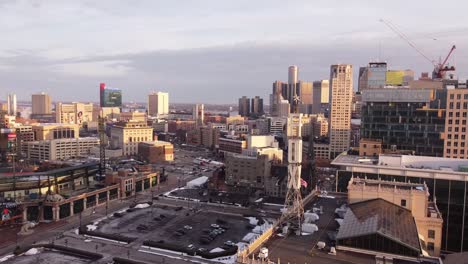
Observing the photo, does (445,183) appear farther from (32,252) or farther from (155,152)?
(155,152)

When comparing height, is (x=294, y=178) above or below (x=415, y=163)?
above

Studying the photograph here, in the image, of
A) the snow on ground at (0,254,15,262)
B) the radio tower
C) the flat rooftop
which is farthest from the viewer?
the snow on ground at (0,254,15,262)

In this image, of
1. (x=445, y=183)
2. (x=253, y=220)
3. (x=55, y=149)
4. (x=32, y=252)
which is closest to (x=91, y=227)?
(x=32, y=252)

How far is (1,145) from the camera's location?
16338cm

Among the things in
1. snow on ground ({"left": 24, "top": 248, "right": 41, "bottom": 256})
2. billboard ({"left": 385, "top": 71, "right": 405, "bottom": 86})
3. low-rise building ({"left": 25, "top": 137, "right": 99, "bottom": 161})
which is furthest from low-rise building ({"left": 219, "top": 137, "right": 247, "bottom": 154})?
snow on ground ({"left": 24, "top": 248, "right": 41, "bottom": 256})

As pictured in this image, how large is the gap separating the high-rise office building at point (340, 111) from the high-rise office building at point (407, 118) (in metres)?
82.3

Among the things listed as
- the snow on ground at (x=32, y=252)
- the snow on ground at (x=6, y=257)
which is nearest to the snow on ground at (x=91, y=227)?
the snow on ground at (x=32, y=252)

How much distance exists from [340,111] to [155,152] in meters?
91.0

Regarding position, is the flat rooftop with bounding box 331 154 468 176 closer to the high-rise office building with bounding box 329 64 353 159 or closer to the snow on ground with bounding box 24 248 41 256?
the snow on ground with bounding box 24 248 41 256

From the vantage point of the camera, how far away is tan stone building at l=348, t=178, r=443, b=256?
39.8 metres

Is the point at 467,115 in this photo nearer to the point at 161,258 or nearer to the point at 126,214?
the point at 161,258

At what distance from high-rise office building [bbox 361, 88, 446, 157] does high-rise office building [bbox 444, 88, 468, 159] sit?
3.98 feet

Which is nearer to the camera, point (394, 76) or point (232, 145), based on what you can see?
point (394, 76)

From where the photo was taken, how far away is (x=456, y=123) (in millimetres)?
89750
